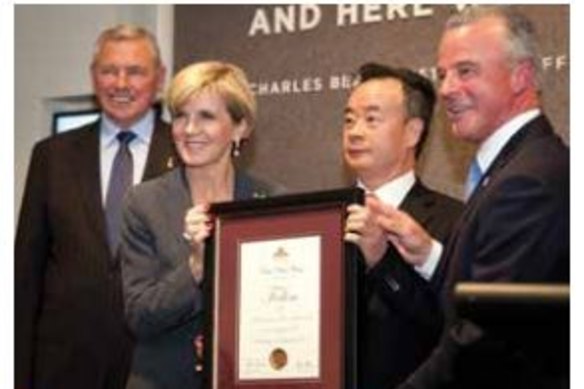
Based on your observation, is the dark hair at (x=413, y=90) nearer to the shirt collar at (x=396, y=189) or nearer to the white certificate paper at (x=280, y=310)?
the shirt collar at (x=396, y=189)

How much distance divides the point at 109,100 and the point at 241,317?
1265 millimetres

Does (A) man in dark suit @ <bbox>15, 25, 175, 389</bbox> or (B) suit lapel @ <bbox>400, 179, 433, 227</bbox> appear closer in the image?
(B) suit lapel @ <bbox>400, 179, 433, 227</bbox>

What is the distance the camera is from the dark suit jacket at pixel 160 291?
2.09 metres

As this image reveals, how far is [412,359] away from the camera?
2084 millimetres

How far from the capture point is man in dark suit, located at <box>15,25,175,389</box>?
294 cm

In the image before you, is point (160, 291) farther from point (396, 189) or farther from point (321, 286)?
point (396, 189)

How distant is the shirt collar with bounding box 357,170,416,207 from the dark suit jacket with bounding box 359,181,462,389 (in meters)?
0.17

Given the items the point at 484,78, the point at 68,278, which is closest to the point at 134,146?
the point at 68,278

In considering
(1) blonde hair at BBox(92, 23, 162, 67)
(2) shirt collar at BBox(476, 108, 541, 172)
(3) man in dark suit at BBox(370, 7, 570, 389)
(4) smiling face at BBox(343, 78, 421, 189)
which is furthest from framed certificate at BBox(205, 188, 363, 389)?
(1) blonde hair at BBox(92, 23, 162, 67)

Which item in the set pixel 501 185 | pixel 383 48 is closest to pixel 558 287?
pixel 501 185

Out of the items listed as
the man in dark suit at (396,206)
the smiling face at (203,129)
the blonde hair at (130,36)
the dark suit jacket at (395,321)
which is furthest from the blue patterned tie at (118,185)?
the dark suit jacket at (395,321)

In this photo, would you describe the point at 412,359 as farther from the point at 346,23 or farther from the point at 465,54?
the point at 346,23

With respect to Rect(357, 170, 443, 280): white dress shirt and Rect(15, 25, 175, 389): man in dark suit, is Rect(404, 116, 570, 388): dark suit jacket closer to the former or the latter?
Rect(357, 170, 443, 280): white dress shirt
